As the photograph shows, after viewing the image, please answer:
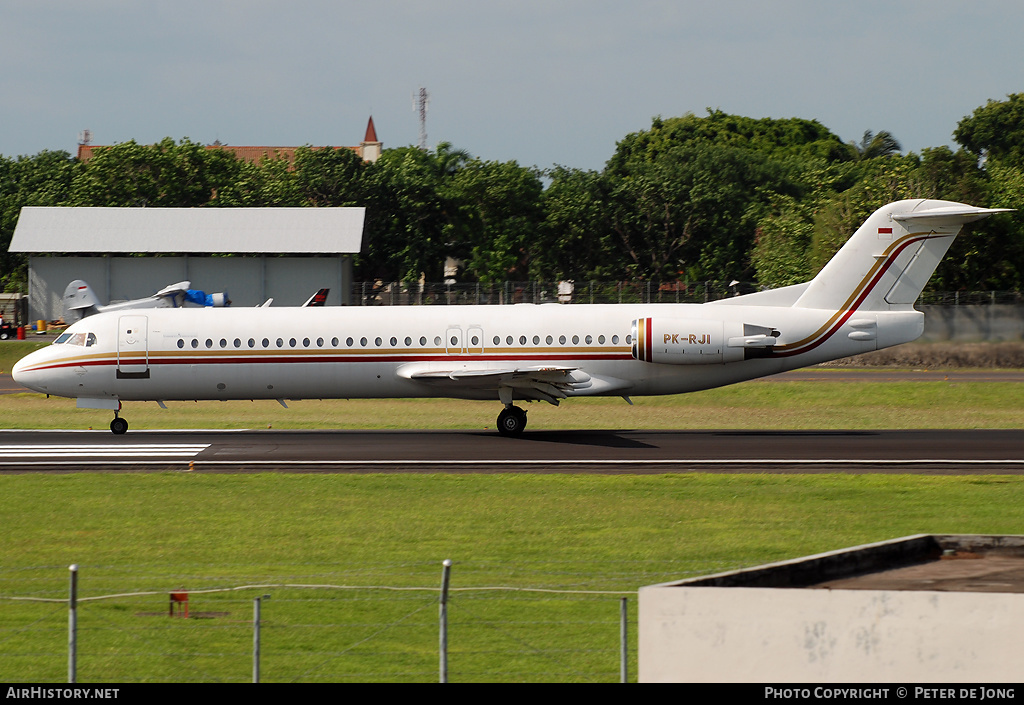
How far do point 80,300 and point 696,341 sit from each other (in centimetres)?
4234

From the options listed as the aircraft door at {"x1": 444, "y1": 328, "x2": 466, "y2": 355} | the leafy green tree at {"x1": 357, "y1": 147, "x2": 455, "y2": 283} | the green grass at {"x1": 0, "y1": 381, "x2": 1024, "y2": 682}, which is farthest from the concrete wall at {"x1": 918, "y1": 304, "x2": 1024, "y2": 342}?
the leafy green tree at {"x1": 357, "y1": 147, "x2": 455, "y2": 283}

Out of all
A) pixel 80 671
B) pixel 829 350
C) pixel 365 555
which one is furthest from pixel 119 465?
pixel 829 350

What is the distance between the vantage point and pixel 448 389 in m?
31.2

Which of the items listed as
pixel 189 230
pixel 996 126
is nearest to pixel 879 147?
pixel 996 126

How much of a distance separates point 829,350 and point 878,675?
2334 cm

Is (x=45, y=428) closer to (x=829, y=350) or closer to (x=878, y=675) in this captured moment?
(x=829, y=350)

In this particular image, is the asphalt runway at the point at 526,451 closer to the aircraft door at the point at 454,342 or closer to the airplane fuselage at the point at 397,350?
the airplane fuselage at the point at 397,350

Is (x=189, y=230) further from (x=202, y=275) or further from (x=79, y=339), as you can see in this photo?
(x=79, y=339)

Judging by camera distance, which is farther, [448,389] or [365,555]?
[448,389]

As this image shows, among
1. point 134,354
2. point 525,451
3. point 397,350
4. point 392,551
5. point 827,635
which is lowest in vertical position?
point 392,551

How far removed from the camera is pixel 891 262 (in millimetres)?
30797

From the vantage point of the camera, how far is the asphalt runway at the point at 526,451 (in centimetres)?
2559

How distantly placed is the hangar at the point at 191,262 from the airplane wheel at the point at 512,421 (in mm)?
39618

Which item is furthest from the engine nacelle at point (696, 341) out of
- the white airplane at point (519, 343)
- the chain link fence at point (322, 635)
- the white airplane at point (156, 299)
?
the white airplane at point (156, 299)
